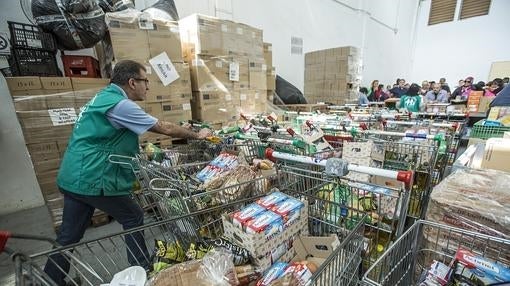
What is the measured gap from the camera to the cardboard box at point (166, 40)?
3006 millimetres

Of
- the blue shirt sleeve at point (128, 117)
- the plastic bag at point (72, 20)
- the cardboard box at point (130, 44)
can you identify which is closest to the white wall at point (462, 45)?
the cardboard box at point (130, 44)

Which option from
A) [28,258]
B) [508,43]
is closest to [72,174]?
[28,258]

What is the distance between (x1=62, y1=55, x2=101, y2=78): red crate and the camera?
2840 mm

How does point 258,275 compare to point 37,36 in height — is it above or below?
below

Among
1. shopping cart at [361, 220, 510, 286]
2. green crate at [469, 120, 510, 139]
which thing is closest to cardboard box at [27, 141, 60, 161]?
shopping cart at [361, 220, 510, 286]

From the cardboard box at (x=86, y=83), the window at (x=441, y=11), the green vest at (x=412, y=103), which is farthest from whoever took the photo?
the window at (x=441, y=11)

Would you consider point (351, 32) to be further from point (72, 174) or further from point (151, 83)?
point (72, 174)

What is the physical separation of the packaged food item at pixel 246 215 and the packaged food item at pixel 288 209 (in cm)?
7

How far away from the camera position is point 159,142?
3178mm

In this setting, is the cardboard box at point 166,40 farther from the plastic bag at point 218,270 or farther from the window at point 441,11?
the window at point 441,11

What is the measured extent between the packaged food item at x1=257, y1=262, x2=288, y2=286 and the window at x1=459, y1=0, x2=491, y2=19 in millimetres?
15097

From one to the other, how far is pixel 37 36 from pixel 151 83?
1.11 meters

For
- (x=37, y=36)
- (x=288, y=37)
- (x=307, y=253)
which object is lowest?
(x=307, y=253)

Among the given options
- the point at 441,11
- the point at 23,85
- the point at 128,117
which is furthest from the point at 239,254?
the point at 441,11
